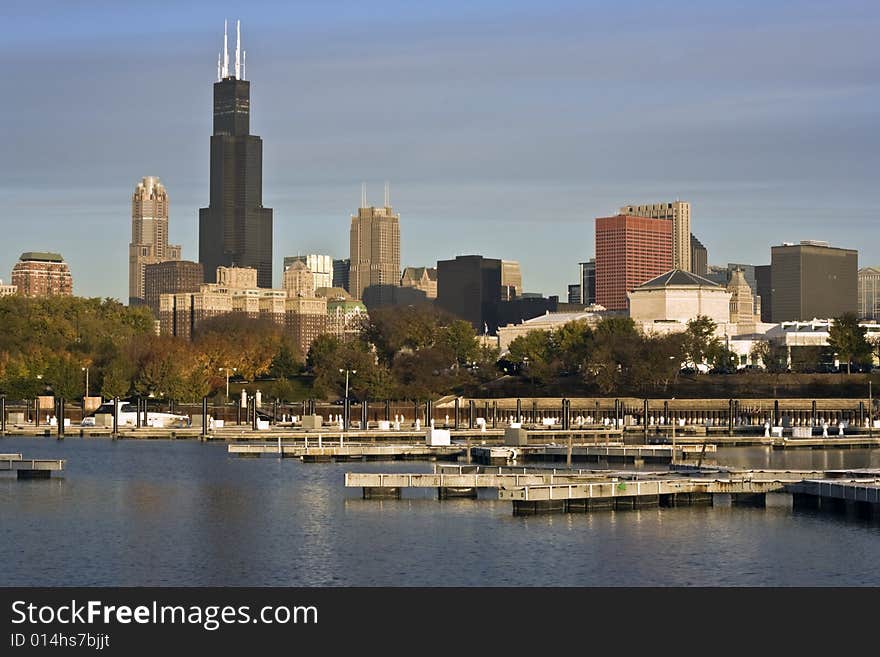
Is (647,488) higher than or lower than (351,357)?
lower

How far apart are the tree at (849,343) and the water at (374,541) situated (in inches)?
3918

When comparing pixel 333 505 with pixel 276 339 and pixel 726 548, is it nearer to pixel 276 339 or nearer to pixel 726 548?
pixel 726 548

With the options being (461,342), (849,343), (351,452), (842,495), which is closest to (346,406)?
(351,452)

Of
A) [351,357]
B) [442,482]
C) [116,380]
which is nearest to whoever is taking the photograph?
[442,482]

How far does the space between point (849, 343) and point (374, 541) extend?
117 meters

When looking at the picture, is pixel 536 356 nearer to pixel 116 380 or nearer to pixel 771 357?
pixel 771 357

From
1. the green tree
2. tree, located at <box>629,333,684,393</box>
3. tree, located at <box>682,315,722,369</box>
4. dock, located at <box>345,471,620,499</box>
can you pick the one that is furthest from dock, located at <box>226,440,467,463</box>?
tree, located at <box>682,315,722,369</box>

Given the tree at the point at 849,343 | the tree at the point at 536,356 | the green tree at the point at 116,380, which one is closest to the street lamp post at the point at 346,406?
the green tree at the point at 116,380

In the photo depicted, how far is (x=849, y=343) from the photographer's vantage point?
165125 millimetres

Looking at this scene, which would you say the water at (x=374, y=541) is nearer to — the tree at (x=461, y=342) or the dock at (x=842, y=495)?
the dock at (x=842, y=495)

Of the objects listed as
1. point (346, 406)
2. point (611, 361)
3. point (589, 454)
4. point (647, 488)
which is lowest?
point (647, 488)

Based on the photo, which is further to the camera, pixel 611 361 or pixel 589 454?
pixel 611 361
